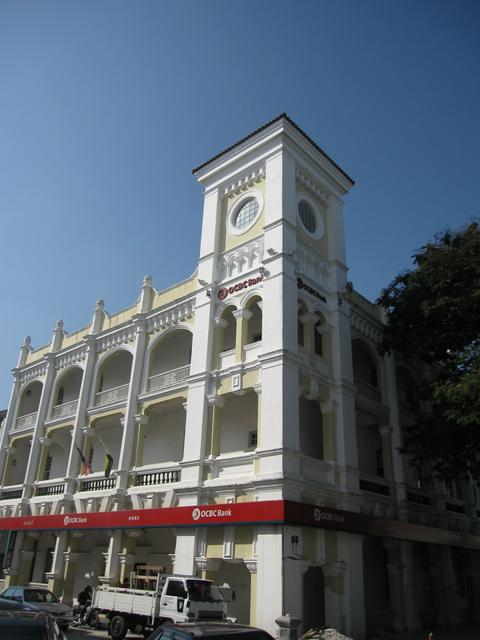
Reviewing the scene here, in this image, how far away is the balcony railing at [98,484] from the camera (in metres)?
24.9

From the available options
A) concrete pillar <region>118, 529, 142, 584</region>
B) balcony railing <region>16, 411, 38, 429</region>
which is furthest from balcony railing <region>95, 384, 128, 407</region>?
concrete pillar <region>118, 529, 142, 584</region>

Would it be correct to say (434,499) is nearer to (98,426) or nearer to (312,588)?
(312,588)

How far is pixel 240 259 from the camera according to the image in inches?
949

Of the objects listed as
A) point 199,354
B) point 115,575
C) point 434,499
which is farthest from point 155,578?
point 434,499

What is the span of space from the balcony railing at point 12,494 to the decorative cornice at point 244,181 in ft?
66.1

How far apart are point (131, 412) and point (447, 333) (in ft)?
48.1

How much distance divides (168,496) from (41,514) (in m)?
10.2

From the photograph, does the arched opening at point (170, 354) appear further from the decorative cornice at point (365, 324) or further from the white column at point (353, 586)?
the white column at point (353, 586)

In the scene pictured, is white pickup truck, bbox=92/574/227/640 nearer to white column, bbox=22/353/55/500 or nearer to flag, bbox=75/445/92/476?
flag, bbox=75/445/92/476

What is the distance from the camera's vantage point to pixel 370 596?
23203mm

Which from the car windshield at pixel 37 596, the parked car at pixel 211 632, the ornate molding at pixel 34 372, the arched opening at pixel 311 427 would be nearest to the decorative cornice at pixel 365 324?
the arched opening at pixel 311 427

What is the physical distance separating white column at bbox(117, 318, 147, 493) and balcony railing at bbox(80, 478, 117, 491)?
89cm

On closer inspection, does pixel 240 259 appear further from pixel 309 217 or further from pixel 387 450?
pixel 387 450

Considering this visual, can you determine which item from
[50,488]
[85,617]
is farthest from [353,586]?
[50,488]
